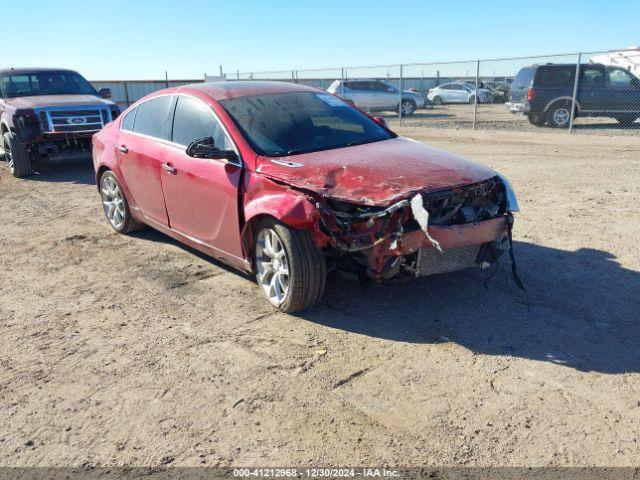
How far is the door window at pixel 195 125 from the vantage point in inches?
189

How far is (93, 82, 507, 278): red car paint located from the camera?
3861mm

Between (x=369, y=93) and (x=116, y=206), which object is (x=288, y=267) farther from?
(x=369, y=93)

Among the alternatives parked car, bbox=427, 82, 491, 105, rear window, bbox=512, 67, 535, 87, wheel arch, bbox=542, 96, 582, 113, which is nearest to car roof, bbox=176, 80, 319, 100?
wheel arch, bbox=542, 96, 582, 113

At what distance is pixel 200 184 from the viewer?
4848mm


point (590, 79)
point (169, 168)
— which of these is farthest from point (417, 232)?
point (590, 79)

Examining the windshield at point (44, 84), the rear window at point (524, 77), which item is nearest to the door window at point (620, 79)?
the rear window at point (524, 77)

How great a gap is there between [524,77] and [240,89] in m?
16.8

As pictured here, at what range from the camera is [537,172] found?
9.76 m

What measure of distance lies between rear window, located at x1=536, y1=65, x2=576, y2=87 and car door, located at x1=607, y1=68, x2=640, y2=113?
1.06 meters

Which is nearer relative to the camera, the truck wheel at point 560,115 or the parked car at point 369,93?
the truck wheel at point 560,115

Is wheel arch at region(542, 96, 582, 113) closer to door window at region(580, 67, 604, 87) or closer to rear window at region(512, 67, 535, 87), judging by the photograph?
door window at region(580, 67, 604, 87)

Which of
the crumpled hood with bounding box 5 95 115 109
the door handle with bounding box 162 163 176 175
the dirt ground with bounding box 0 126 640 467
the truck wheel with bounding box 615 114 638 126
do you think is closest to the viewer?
the dirt ground with bounding box 0 126 640 467

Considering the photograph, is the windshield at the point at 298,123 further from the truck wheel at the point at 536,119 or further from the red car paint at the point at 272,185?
the truck wheel at the point at 536,119

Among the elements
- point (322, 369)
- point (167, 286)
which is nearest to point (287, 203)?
point (322, 369)
